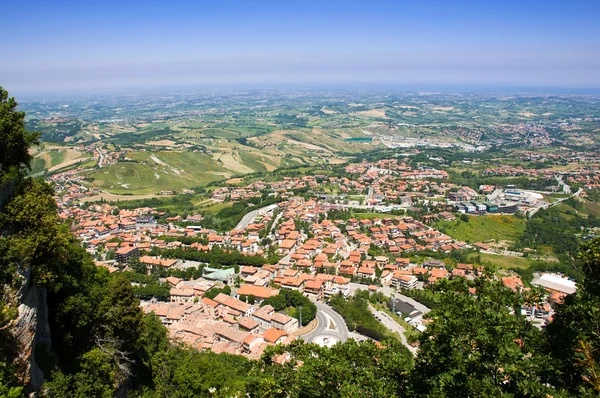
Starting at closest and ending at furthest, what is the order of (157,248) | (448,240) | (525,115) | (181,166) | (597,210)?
(157,248)
(448,240)
(597,210)
(181,166)
(525,115)

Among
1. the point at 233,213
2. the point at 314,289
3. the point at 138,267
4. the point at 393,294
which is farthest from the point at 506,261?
the point at 138,267

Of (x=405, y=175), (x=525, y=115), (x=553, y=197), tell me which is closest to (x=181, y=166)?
(x=405, y=175)

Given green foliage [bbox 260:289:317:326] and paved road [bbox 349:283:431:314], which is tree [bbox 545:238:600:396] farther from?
paved road [bbox 349:283:431:314]

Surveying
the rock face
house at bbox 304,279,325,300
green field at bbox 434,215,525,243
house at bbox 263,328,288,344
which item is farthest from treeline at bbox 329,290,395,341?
green field at bbox 434,215,525,243

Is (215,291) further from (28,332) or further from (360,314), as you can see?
(28,332)

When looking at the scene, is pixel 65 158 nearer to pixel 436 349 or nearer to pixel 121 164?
pixel 121 164
